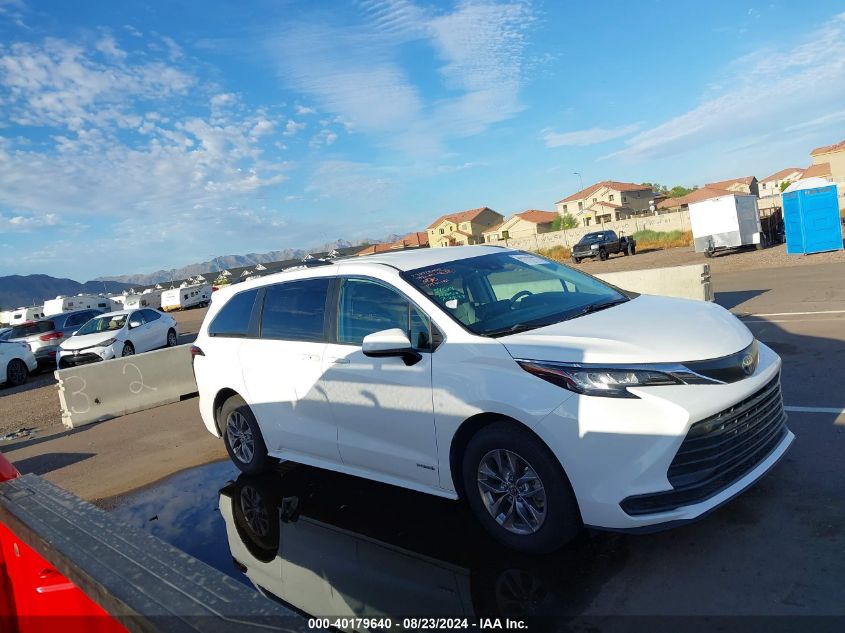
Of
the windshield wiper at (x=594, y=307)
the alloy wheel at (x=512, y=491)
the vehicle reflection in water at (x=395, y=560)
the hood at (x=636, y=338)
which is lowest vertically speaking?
the vehicle reflection in water at (x=395, y=560)

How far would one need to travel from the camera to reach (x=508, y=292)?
A: 4.70 meters

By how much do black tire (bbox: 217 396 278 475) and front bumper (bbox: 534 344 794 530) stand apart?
3192mm

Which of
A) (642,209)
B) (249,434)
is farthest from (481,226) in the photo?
(249,434)

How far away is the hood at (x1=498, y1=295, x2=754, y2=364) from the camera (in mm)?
3498

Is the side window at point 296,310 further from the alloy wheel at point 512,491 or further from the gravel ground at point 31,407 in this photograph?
the gravel ground at point 31,407

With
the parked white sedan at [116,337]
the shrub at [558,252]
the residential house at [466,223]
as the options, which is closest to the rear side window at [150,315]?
the parked white sedan at [116,337]

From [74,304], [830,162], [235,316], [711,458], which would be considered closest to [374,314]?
[235,316]

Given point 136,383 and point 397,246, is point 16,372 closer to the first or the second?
point 136,383

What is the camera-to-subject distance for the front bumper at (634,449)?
3.25 meters

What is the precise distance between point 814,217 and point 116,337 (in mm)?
21104

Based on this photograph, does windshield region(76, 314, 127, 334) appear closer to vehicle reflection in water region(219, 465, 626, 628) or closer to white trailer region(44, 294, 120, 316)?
vehicle reflection in water region(219, 465, 626, 628)

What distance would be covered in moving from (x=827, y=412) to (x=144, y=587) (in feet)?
17.6

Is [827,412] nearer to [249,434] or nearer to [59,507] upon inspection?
[249,434]

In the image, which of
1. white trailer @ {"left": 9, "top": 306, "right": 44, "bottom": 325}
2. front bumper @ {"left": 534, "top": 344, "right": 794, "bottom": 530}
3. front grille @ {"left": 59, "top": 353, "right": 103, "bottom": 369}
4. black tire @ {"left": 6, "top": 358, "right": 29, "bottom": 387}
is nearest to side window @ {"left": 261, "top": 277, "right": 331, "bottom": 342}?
front bumper @ {"left": 534, "top": 344, "right": 794, "bottom": 530}
